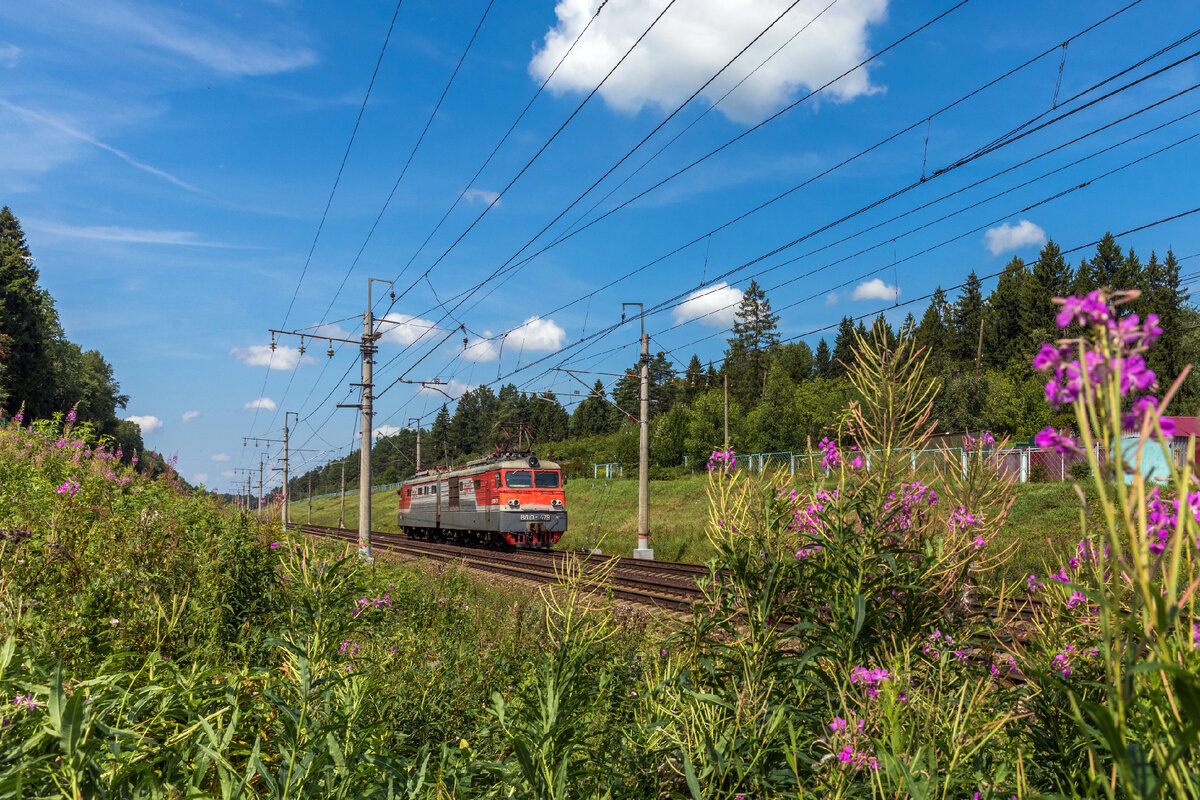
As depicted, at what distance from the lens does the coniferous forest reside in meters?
44.7

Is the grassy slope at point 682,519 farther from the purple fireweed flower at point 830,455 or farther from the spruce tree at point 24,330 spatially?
the spruce tree at point 24,330

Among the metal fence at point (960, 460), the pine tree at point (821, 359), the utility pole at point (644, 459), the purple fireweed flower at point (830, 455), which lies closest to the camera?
the metal fence at point (960, 460)

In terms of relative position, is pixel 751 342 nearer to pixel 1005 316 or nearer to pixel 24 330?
pixel 1005 316

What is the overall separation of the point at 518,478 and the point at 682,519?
8603 mm

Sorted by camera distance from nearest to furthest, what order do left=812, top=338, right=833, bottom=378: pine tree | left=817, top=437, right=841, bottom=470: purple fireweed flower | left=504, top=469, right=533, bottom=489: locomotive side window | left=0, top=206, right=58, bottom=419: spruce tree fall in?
left=817, top=437, right=841, bottom=470: purple fireweed flower < left=504, top=469, right=533, bottom=489: locomotive side window < left=0, top=206, right=58, bottom=419: spruce tree < left=812, top=338, right=833, bottom=378: pine tree

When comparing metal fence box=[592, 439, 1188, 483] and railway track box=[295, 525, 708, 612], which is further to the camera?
railway track box=[295, 525, 708, 612]

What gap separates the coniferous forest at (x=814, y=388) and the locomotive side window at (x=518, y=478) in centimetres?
143

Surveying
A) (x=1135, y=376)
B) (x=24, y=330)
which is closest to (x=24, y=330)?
(x=24, y=330)

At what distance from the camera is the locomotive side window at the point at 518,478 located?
26.0m

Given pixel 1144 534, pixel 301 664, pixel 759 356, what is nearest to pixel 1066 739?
pixel 1144 534

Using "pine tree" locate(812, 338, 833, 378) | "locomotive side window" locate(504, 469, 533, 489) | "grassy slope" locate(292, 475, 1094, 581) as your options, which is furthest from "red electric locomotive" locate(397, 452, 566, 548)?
"pine tree" locate(812, 338, 833, 378)

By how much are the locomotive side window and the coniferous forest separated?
143cm

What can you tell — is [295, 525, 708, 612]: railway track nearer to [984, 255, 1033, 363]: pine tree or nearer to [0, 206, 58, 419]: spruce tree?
[0, 206, 58, 419]: spruce tree

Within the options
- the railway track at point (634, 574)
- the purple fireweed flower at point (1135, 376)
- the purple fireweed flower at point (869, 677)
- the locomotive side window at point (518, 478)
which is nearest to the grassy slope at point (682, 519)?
the purple fireweed flower at point (869, 677)
